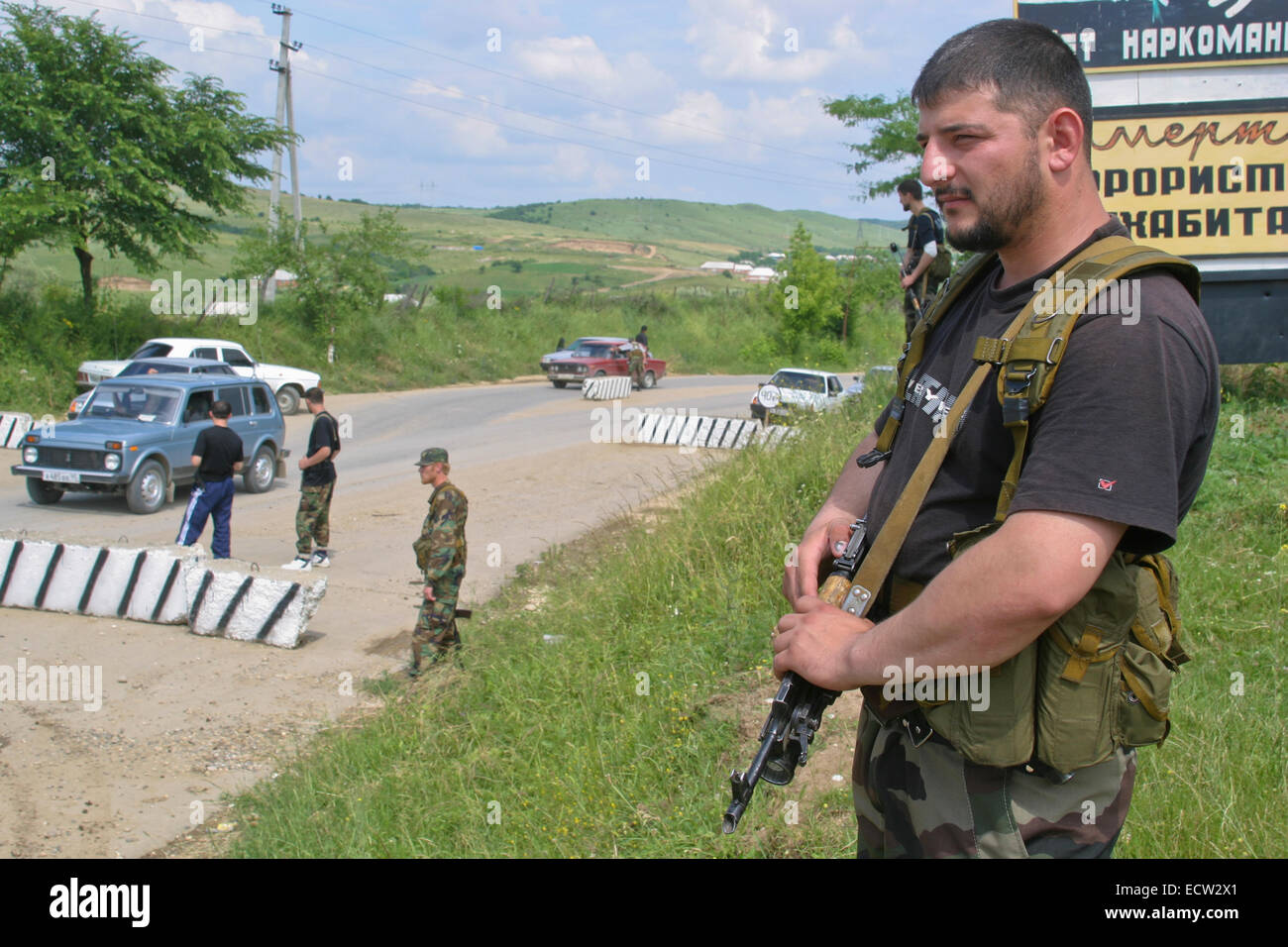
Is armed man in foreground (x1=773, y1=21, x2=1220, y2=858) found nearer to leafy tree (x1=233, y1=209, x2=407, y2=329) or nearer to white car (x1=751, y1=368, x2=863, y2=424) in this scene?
white car (x1=751, y1=368, x2=863, y2=424)

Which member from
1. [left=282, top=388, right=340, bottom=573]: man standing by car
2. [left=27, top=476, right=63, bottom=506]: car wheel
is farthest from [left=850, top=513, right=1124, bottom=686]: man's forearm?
[left=27, top=476, right=63, bottom=506]: car wheel

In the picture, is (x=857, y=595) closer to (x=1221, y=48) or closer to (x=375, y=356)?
(x=1221, y=48)

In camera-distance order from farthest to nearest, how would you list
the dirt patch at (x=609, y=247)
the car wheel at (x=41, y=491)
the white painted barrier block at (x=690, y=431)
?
the dirt patch at (x=609, y=247)
the white painted barrier block at (x=690, y=431)
the car wheel at (x=41, y=491)

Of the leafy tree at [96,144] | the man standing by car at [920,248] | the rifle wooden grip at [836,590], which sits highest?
the leafy tree at [96,144]

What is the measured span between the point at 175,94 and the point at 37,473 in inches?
656

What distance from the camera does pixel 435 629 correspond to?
8094 millimetres

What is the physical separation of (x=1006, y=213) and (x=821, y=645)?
2.76 ft

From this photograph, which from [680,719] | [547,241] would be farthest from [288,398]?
[547,241]

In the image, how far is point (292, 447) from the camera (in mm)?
19406

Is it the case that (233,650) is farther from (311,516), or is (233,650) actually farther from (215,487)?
(215,487)

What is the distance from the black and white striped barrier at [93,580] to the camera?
30.1 feet

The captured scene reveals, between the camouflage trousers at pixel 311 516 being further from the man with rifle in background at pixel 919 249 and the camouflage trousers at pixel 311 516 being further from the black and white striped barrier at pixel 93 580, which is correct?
the man with rifle in background at pixel 919 249

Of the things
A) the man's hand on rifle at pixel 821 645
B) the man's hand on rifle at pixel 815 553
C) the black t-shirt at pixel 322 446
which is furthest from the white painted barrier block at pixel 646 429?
the man's hand on rifle at pixel 821 645
